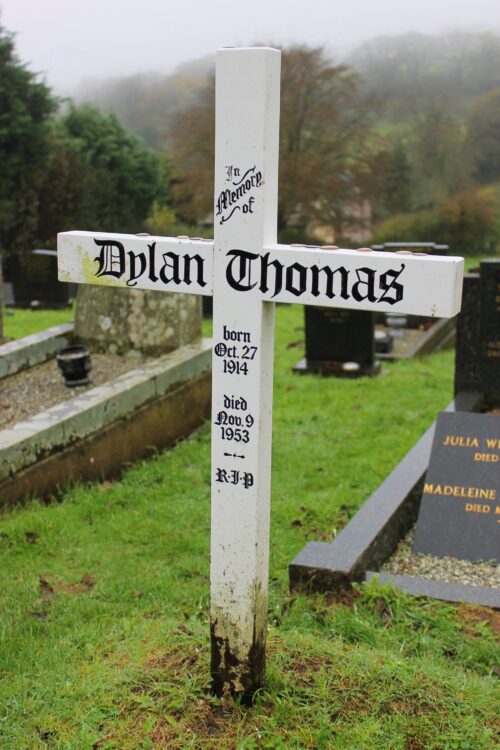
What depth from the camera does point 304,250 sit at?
9.52ft

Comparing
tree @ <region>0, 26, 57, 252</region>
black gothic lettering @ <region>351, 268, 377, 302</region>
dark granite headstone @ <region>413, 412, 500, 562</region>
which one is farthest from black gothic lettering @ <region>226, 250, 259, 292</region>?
tree @ <region>0, 26, 57, 252</region>

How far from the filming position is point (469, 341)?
741 cm

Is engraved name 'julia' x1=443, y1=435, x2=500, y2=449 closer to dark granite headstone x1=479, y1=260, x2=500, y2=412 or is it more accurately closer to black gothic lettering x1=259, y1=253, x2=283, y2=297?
dark granite headstone x1=479, y1=260, x2=500, y2=412

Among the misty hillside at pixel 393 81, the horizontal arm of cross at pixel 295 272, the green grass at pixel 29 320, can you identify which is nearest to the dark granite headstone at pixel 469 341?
the horizontal arm of cross at pixel 295 272

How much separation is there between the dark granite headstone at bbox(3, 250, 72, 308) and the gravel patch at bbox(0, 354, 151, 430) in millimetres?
7614

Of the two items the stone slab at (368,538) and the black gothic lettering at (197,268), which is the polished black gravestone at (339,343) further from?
the black gothic lettering at (197,268)

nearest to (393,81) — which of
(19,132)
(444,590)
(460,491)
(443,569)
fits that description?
(19,132)

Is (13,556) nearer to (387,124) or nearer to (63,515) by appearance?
(63,515)

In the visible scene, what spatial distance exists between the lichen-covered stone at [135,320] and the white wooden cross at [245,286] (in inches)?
199

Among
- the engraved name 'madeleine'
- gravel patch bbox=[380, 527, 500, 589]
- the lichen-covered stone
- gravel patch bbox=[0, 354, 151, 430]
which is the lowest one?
gravel patch bbox=[380, 527, 500, 589]

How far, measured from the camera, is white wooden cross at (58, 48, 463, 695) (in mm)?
2803

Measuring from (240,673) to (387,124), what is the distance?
2237 inches

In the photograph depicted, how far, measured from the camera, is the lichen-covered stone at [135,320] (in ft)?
27.4

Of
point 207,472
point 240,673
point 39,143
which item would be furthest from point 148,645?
point 39,143
